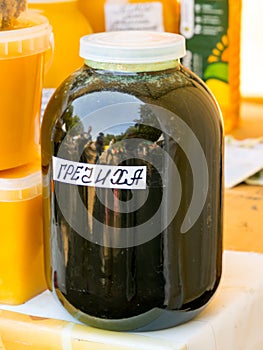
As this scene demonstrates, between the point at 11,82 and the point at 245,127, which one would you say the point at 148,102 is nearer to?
the point at 11,82

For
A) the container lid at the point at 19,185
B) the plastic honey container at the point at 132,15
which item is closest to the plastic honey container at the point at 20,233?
the container lid at the point at 19,185

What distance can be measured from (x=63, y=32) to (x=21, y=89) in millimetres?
435

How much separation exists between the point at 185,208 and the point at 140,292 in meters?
0.08

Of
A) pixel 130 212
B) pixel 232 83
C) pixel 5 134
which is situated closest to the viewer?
pixel 130 212

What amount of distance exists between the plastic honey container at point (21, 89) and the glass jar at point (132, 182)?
2.4 inches

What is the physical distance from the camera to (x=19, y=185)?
0.82 meters

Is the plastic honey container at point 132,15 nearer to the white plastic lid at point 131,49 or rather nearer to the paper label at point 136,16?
the paper label at point 136,16

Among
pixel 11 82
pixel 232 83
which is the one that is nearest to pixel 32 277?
pixel 11 82

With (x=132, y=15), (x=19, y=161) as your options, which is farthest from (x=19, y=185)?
(x=132, y=15)

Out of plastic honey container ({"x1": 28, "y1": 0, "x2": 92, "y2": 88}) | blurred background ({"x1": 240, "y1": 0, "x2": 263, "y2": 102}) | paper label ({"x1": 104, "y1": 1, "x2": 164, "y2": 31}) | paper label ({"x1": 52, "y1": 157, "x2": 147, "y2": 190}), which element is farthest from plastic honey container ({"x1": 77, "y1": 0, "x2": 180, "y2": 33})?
paper label ({"x1": 52, "y1": 157, "x2": 147, "y2": 190})

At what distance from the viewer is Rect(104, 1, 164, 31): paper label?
144 cm

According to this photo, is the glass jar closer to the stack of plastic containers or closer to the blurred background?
the stack of plastic containers

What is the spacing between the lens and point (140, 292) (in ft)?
2.40

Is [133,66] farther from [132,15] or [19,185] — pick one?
[132,15]
